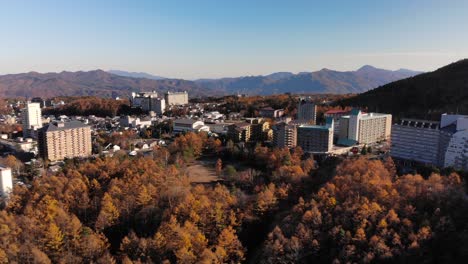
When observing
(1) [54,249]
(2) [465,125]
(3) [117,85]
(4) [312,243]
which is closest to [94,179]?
(1) [54,249]

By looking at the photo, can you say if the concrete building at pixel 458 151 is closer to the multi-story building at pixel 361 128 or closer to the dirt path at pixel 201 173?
the multi-story building at pixel 361 128

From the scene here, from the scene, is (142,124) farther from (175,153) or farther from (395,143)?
(395,143)

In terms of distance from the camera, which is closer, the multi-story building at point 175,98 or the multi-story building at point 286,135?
the multi-story building at point 286,135

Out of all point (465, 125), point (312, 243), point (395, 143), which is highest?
point (465, 125)

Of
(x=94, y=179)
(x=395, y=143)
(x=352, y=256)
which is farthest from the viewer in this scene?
(x=395, y=143)

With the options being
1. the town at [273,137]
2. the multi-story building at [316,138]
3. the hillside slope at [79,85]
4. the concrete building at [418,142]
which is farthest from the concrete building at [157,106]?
the hillside slope at [79,85]

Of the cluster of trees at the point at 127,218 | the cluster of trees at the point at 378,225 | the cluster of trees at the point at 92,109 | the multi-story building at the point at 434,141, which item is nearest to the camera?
the cluster of trees at the point at 378,225

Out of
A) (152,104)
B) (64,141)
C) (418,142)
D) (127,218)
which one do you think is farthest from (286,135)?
(152,104)
